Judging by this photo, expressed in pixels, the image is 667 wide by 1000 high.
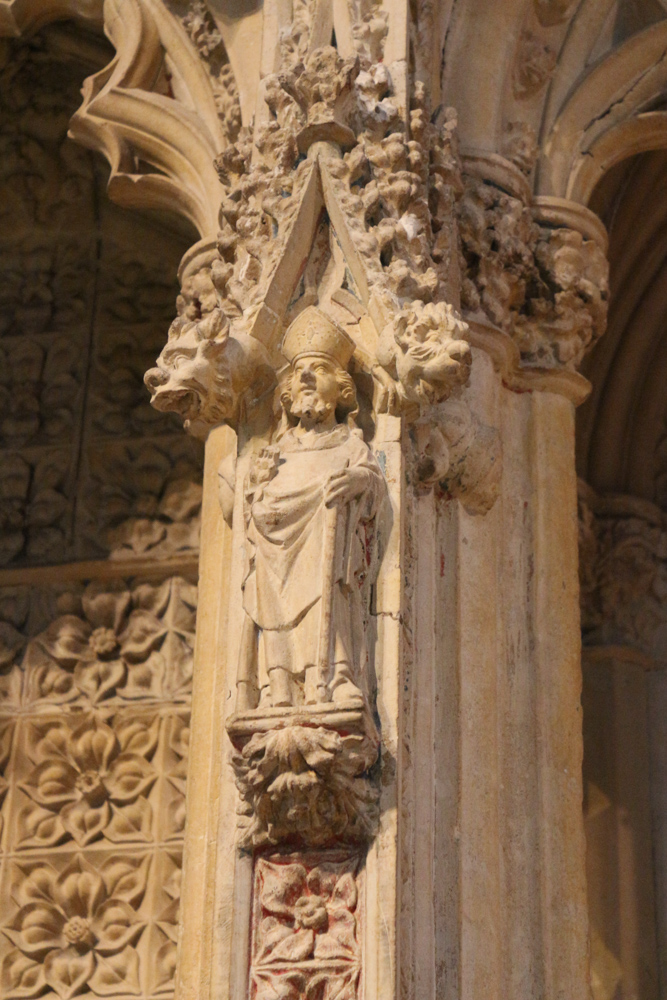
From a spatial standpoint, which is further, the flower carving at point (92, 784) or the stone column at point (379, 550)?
the flower carving at point (92, 784)

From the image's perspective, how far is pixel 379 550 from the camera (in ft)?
14.7

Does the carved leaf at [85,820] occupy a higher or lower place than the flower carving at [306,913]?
higher

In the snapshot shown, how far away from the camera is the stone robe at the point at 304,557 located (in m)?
4.33

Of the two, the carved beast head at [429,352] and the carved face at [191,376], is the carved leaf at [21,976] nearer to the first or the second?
the carved face at [191,376]

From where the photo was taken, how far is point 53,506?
22.5ft

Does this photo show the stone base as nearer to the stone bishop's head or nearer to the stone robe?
the stone robe

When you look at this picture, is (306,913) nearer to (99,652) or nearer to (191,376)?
(191,376)

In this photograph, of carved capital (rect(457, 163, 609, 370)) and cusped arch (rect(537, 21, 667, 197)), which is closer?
carved capital (rect(457, 163, 609, 370))

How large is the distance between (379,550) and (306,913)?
83cm

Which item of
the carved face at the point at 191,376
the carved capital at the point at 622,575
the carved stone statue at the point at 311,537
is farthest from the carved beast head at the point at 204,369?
the carved capital at the point at 622,575

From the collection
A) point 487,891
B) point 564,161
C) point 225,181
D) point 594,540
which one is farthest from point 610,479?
point 487,891

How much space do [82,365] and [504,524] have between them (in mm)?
2319

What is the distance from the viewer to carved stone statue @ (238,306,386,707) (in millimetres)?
4297

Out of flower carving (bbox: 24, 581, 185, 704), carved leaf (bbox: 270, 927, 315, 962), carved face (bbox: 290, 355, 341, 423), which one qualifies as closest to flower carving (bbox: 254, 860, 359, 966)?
carved leaf (bbox: 270, 927, 315, 962)
